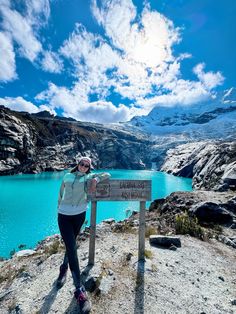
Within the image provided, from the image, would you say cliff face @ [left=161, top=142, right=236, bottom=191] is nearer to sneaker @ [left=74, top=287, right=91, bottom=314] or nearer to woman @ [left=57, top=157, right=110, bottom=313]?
woman @ [left=57, top=157, right=110, bottom=313]

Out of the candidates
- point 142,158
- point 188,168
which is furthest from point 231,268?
point 142,158

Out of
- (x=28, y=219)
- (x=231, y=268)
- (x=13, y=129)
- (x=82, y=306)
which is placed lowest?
(x=28, y=219)

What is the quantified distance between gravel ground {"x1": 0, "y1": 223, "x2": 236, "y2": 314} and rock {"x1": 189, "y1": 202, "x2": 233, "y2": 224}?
20.5ft

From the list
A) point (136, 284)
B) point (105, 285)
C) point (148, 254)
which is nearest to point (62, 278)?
point (105, 285)

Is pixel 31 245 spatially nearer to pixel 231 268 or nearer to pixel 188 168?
pixel 231 268

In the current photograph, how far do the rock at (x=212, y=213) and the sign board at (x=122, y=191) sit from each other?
9.25m

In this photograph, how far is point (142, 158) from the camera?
195250 millimetres

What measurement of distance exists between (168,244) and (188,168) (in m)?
106

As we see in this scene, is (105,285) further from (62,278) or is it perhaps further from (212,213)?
(212,213)

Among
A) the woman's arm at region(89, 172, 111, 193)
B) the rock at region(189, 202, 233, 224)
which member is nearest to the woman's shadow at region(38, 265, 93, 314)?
the woman's arm at region(89, 172, 111, 193)

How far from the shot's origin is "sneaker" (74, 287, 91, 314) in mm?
4727

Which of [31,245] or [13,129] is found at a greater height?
[13,129]

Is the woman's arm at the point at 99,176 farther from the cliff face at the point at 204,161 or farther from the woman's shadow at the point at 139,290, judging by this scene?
the cliff face at the point at 204,161

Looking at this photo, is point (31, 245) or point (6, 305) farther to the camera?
point (31, 245)
